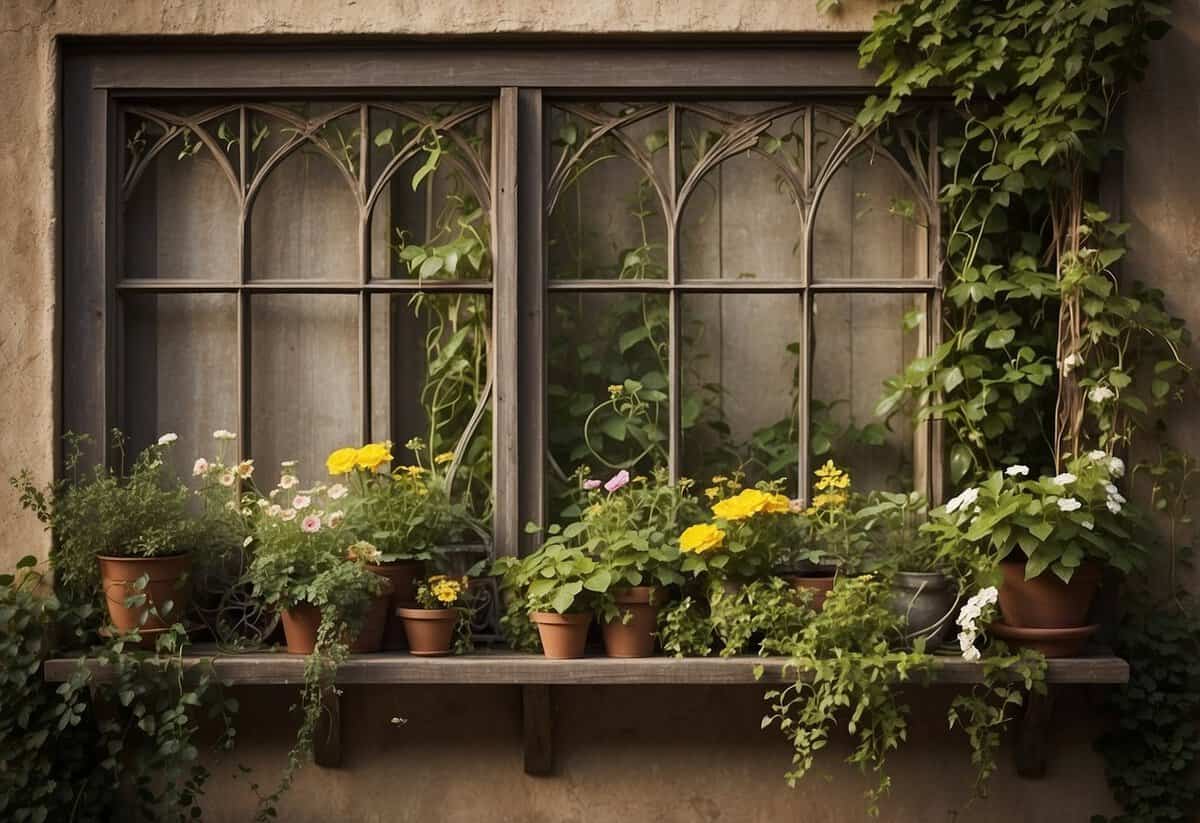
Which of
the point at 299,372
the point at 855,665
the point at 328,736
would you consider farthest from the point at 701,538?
the point at 299,372

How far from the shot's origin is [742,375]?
4.28 metres

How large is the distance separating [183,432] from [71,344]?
481 millimetres

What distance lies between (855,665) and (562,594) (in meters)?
0.93

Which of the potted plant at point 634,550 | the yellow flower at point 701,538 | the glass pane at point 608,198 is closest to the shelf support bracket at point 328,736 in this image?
the potted plant at point 634,550

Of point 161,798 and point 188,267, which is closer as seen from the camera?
point 161,798

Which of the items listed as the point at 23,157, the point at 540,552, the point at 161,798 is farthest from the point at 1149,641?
the point at 23,157

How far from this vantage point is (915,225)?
4.26 m

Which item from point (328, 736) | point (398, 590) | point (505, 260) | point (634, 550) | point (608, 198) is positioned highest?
point (608, 198)

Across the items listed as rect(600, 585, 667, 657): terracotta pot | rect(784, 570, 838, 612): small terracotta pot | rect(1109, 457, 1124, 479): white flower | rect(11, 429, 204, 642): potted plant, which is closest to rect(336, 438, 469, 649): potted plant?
rect(11, 429, 204, 642): potted plant

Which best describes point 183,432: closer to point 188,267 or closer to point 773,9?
point 188,267

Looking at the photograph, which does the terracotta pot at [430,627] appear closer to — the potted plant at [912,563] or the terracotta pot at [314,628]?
the terracotta pot at [314,628]

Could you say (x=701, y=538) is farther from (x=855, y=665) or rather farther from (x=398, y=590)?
(x=398, y=590)

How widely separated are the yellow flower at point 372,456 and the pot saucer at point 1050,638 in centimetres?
207

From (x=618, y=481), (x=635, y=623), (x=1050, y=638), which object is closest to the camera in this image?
(x=1050, y=638)
